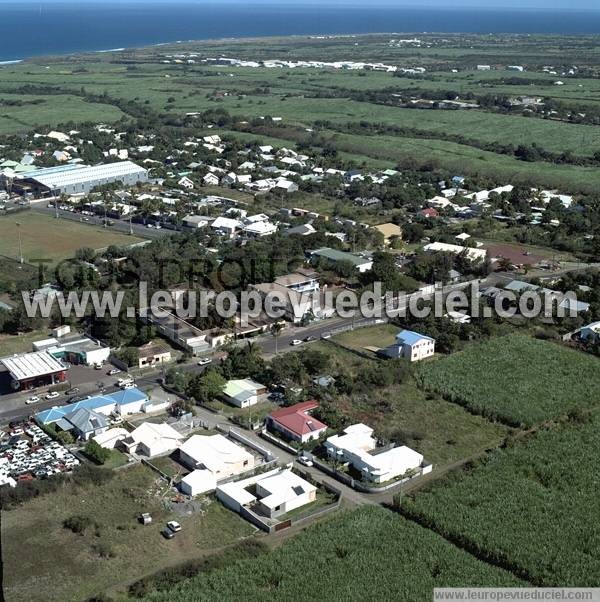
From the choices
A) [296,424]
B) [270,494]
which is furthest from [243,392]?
[270,494]

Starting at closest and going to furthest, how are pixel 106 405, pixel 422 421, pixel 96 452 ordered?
pixel 96 452
pixel 422 421
pixel 106 405

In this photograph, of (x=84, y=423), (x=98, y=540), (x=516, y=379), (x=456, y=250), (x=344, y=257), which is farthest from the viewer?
(x=456, y=250)

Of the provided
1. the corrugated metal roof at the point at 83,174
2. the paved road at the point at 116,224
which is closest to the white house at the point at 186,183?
the corrugated metal roof at the point at 83,174

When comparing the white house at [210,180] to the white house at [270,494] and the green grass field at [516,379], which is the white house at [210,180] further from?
the white house at [270,494]

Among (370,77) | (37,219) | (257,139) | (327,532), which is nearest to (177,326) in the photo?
(327,532)

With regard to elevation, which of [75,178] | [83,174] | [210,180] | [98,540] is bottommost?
[98,540]

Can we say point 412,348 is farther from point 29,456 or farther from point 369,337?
point 29,456

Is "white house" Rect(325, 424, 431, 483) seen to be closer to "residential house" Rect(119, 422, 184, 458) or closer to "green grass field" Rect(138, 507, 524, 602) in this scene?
"green grass field" Rect(138, 507, 524, 602)

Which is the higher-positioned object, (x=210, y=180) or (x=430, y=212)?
(x=210, y=180)

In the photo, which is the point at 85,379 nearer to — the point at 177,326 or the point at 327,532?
the point at 177,326
